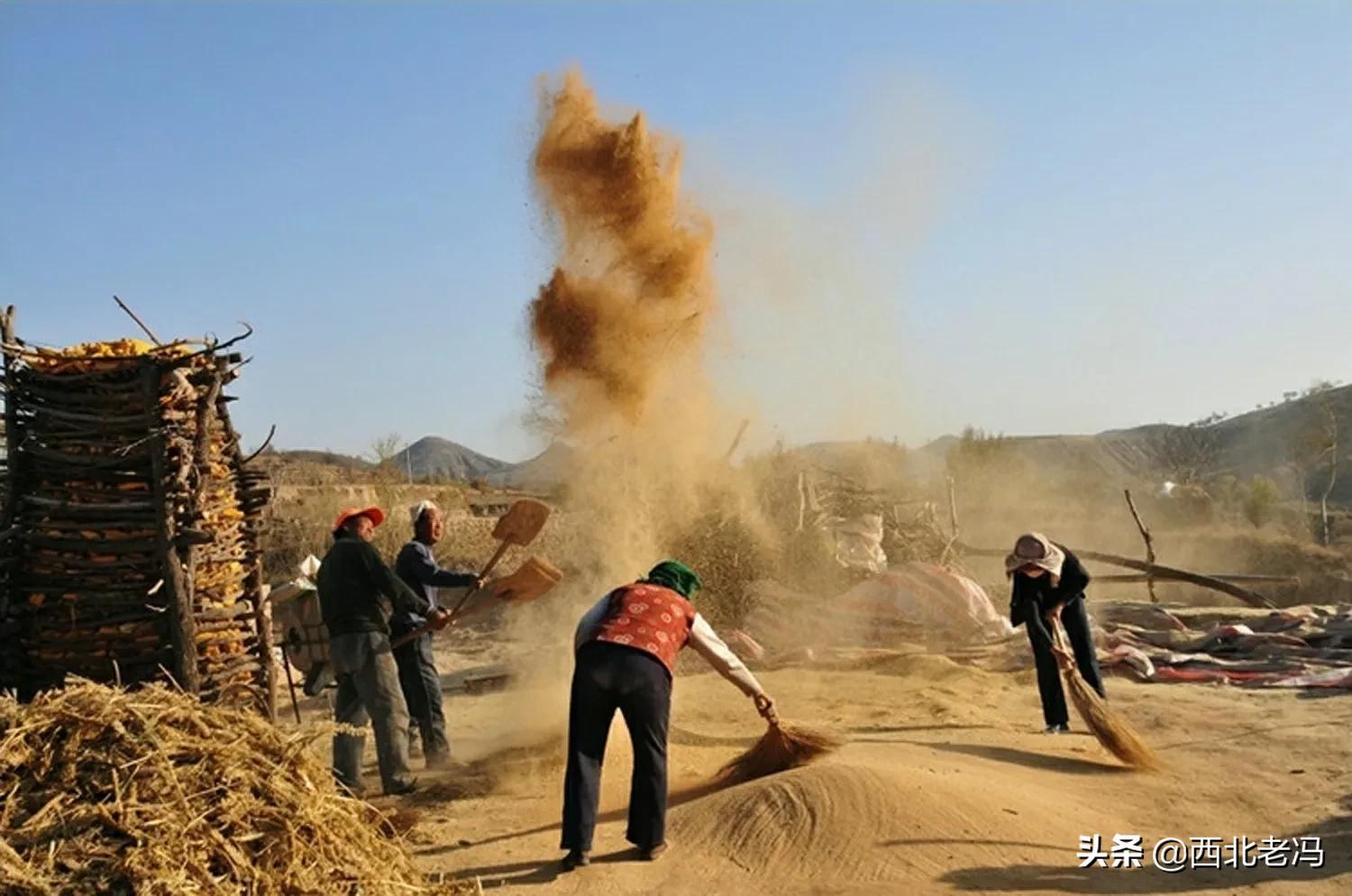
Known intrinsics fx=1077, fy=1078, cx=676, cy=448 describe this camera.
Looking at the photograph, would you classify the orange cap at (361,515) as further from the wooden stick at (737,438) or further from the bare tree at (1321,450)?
the bare tree at (1321,450)

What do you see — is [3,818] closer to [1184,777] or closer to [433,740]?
[433,740]

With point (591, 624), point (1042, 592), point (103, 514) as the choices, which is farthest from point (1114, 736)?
point (103, 514)

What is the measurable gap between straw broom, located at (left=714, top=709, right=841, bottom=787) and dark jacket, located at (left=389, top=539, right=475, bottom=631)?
203 cm

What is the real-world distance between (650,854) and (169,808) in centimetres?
196

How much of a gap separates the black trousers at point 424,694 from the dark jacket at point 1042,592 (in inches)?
143

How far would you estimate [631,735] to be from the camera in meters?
4.35

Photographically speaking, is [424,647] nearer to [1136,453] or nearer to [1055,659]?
[1055,659]

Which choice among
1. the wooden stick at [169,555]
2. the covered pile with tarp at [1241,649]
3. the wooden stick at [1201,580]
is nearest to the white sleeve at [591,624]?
the wooden stick at [169,555]

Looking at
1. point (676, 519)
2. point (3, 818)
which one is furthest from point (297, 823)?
point (676, 519)

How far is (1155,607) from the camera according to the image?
11836mm

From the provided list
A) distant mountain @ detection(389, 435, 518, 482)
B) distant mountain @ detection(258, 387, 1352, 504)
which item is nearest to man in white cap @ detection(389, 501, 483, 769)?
A: distant mountain @ detection(258, 387, 1352, 504)

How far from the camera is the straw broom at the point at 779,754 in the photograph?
5273mm

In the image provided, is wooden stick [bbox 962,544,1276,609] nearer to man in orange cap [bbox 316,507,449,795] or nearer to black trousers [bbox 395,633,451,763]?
black trousers [bbox 395,633,451,763]

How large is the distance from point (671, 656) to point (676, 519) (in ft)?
24.7
